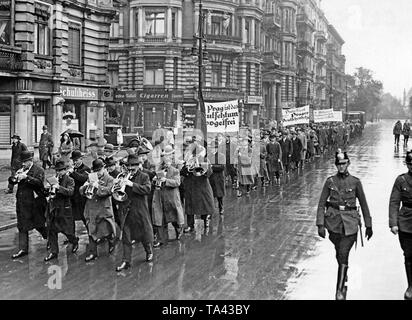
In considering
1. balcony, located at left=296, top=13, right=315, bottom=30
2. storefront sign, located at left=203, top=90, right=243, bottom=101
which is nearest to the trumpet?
storefront sign, located at left=203, top=90, right=243, bottom=101

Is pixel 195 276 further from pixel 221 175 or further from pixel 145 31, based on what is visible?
pixel 145 31

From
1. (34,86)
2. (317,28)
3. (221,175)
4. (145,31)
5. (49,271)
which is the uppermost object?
(317,28)

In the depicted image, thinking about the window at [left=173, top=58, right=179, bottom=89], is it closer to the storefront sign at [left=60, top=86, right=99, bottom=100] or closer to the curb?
the storefront sign at [left=60, top=86, right=99, bottom=100]

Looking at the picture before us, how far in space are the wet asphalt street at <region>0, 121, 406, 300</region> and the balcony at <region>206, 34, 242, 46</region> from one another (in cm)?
3914

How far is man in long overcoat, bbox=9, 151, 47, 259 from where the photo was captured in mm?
10448

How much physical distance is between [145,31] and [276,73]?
65.4ft

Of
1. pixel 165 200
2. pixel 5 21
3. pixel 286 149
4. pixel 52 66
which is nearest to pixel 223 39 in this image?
pixel 52 66

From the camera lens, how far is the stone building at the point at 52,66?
82.1 ft

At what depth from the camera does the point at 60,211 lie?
34.0 ft

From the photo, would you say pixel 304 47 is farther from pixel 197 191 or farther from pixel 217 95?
pixel 197 191

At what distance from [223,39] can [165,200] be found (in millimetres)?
42539

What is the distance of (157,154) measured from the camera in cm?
1221
